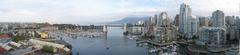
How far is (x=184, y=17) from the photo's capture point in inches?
813

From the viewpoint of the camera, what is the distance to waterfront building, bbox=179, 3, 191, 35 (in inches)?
762

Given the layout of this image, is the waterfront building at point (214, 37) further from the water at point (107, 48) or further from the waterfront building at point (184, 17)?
the waterfront building at point (184, 17)

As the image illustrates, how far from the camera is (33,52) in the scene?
31.7 ft

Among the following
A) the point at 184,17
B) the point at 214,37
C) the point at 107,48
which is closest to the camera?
the point at 214,37

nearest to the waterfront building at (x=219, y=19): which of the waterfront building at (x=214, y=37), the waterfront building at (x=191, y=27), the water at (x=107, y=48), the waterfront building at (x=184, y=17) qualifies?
the waterfront building at (x=191, y=27)

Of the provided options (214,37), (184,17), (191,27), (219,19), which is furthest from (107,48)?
(184,17)

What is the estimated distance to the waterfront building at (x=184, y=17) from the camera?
19359 millimetres

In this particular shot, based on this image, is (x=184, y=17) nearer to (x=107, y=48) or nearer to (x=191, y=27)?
(x=191, y=27)

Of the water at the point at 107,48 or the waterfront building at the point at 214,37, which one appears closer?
the water at the point at 107,48

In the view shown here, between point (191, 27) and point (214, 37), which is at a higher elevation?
point (191, 27)

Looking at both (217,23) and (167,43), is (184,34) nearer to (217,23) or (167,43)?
(217,23)

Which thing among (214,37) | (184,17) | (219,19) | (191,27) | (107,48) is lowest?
(107,48)

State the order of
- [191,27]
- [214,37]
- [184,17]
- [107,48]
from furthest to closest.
→ [184,17]
[191,27]
[107,48]
[214,37]

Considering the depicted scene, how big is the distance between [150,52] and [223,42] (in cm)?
241
